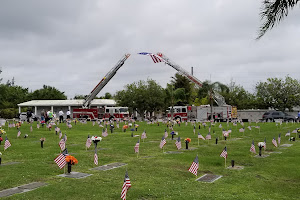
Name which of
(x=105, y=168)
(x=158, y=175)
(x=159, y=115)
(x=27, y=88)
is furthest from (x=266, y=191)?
(x=27, y=88)

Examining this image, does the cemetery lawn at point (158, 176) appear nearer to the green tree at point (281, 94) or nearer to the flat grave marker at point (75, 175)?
the flat grave marker at point (75, 175)

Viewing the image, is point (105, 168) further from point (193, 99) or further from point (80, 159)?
point (193, 99)

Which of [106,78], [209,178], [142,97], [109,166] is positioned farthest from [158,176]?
[142,97]

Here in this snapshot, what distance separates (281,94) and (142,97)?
1011 inches

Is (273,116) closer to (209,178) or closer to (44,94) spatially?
(209,178)

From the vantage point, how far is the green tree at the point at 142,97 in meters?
58.3

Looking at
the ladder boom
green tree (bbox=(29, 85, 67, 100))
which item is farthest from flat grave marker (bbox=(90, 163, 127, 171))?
green tree (bbox=(29, 85, 67, 100))

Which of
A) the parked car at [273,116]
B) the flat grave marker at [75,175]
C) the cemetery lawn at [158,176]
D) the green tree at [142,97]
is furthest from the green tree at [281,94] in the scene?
the flat grave marker at [75,175]

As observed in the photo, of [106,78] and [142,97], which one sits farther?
[142,97]

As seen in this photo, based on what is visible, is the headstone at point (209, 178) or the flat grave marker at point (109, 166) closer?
the headstone at point (209, 178)

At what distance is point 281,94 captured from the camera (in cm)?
5959

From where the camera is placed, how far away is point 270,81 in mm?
61125

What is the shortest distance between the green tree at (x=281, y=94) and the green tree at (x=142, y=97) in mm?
19745

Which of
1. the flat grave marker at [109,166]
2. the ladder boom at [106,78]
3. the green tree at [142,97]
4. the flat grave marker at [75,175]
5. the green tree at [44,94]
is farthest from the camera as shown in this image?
the green tree at [44,94]
